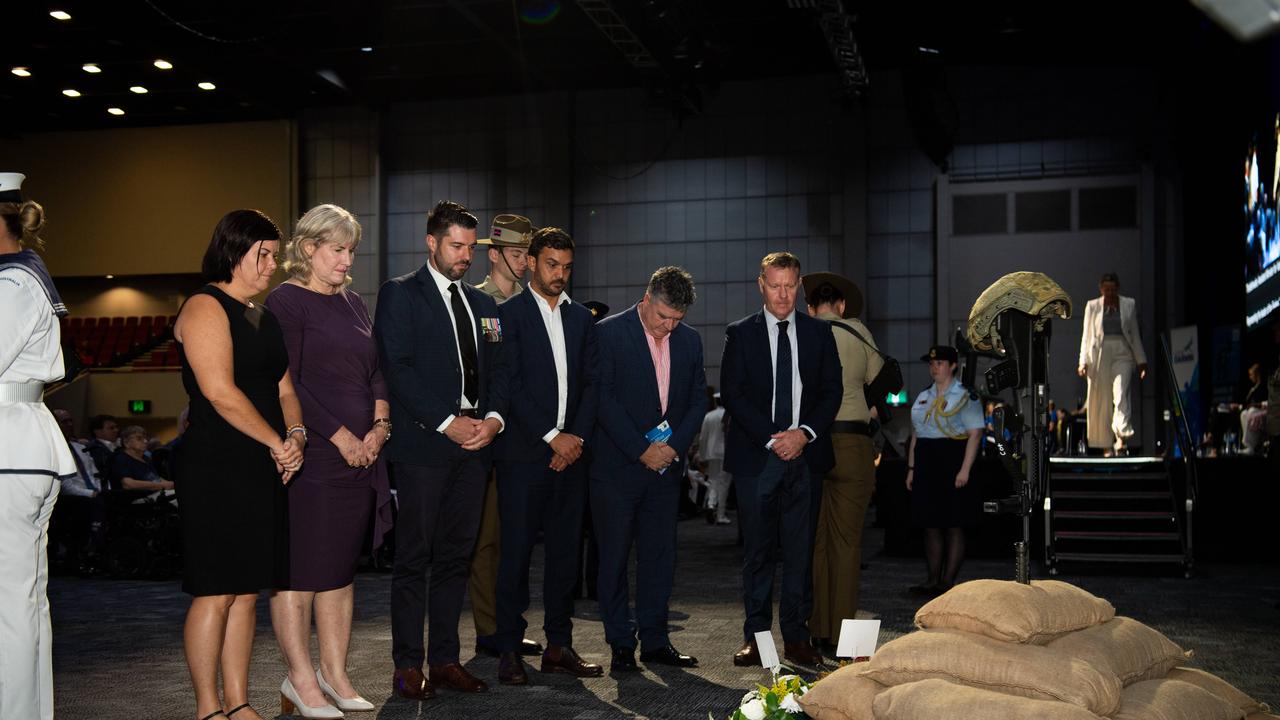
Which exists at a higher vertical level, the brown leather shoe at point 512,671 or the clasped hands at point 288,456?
the clasped hands at point 288,456

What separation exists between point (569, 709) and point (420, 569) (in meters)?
0.67

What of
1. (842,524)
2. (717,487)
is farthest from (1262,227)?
(842,524)

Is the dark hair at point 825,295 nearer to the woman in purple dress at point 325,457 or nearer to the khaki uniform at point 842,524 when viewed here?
the khaki uniform at point 842,524

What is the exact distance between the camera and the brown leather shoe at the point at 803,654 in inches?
181

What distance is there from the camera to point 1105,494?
29.4ft

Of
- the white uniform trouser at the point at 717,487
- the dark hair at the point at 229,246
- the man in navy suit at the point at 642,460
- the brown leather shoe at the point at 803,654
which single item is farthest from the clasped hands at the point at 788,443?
the white uniform trouser at the point at 717,487

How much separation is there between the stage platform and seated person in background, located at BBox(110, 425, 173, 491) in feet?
2.70

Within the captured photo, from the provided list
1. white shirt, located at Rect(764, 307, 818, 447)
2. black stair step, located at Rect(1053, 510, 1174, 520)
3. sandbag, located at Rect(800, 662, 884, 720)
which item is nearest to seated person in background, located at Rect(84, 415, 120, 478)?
white shirt, located at Rect(764, 307, 818, 447)

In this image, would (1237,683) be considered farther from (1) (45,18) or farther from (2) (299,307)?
(1) (45,18)

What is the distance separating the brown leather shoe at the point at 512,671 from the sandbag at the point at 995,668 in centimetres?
166

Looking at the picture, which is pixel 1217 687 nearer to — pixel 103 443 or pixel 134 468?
pixel 134 468

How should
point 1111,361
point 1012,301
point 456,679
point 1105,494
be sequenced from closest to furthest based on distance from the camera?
point 456,679 < point 1012,301 < point 1105,494 < point 1111,361

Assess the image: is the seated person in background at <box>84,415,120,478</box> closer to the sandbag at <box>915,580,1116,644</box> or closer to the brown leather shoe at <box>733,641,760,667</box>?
the brown leather shoe at <box>733,641,760,667</box>

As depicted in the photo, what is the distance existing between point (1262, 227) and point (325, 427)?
925cm
